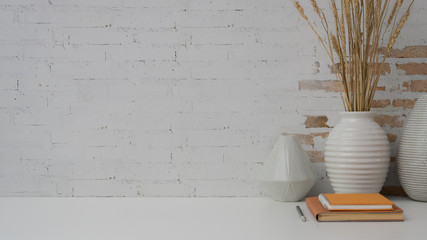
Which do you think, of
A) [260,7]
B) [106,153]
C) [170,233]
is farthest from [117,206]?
[260,7]

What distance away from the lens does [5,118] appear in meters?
2.10

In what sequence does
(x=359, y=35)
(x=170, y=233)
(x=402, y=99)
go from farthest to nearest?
(x=402, y=99) → (x=359, y=35) → (x=170, y=233)

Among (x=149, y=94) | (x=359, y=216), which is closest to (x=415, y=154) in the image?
(x=359, y=216)

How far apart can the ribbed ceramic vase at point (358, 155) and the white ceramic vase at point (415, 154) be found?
0.25 feet

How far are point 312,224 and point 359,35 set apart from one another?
871 millimetres

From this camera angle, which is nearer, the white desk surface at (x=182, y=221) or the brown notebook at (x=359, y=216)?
the white desk surface at (x=182, y=221)

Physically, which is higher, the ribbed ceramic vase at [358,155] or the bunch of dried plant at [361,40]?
the bunch of dried plant at [361,40]

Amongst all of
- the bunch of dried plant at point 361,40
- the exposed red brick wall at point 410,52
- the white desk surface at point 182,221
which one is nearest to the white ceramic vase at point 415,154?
the white desk surface at point 182,221

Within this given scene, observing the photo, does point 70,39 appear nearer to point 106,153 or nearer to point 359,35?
point 106,153

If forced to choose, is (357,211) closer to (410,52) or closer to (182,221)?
(182,221)

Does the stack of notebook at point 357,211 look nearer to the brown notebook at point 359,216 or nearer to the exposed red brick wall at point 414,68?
the brown notebook at point 359,216

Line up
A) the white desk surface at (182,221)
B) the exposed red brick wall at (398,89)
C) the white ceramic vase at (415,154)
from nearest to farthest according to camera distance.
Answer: the white desk surface at (182,221) → the white ceramic vase at (415,154) → the exposed red brick wall at (398,89)

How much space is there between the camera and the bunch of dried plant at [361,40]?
1.79 m

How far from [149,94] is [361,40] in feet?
3.42
